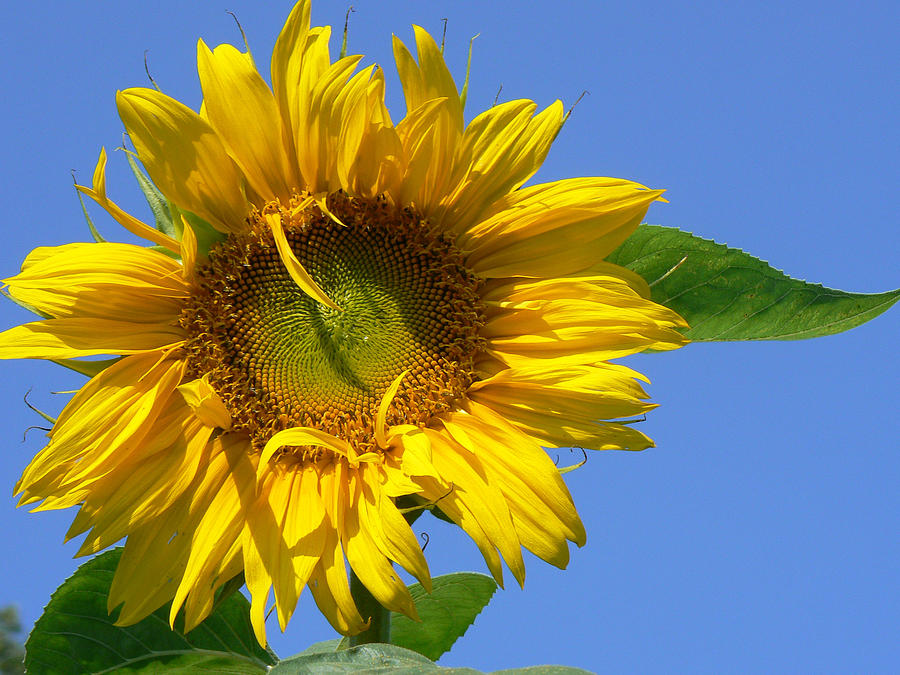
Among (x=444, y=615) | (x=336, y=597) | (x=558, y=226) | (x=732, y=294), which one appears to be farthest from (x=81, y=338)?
(x=732, y=294)

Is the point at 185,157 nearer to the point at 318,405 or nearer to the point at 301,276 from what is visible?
the point at 301,276

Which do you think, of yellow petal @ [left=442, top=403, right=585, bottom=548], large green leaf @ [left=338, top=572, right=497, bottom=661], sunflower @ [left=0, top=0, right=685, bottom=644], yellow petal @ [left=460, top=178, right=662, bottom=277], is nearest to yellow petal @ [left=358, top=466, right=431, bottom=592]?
sunflower @ [left=0, top=0, right=685, bottom=644]

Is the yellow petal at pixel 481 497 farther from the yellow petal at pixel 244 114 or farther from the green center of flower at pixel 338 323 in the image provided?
the yellow petal at pixel 244 114

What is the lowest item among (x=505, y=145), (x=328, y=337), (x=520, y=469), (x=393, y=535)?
(x=393, y=535)

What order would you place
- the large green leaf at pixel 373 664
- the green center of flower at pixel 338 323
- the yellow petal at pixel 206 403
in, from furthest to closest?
1. the green center of flower at pixel 338 323
2. the yellow petal at pixel 206 403
3. the large green leaf at pixel 373 664

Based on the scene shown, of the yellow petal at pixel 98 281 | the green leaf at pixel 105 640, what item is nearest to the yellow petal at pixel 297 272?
the yellow petal at pixel 98 281

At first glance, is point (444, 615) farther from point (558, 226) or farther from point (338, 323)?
point (558, 226)

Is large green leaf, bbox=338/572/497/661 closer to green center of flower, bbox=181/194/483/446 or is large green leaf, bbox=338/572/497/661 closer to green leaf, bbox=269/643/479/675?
green center of flower, bbox=181/194/483/446
